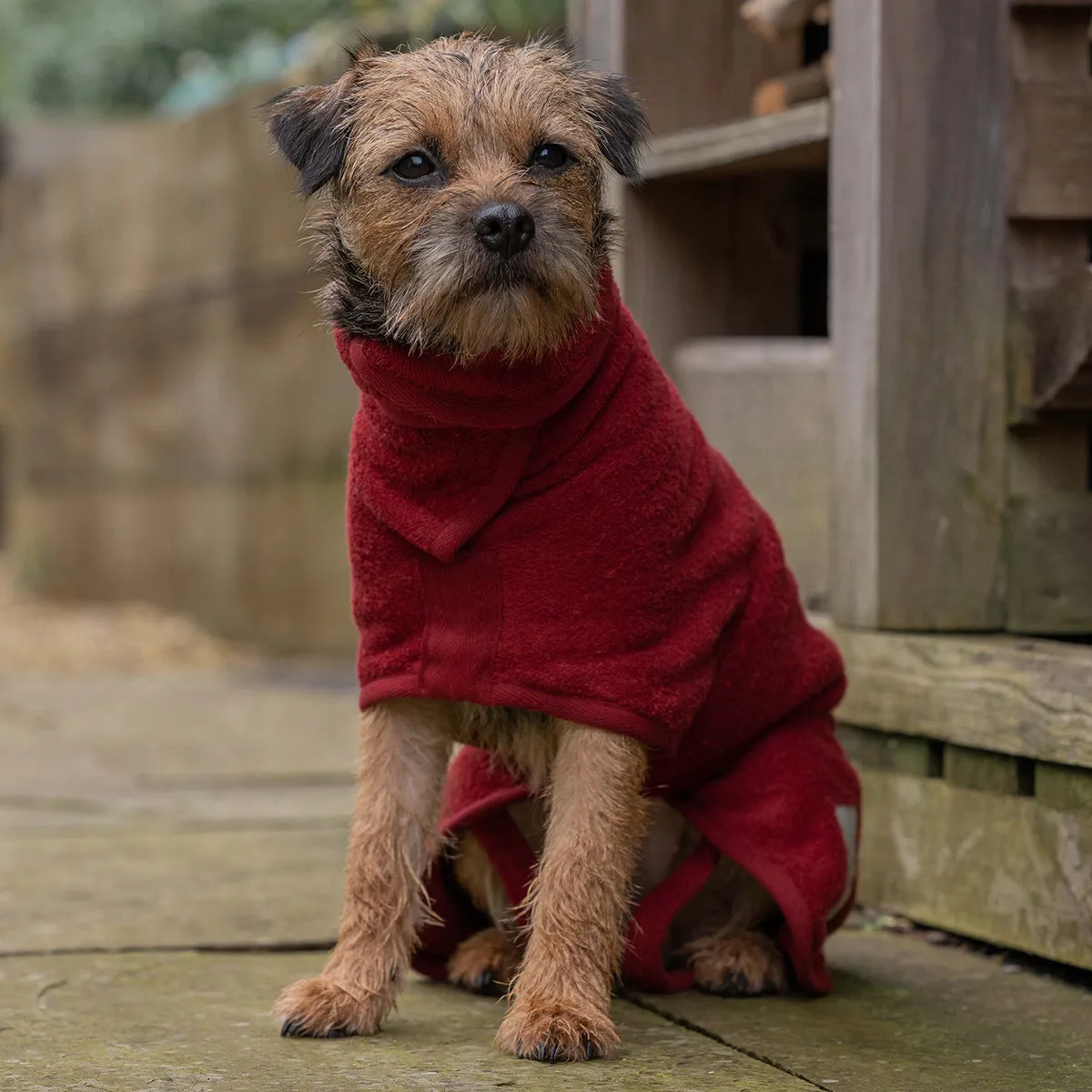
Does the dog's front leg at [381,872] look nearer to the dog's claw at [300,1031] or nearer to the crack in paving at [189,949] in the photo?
the dog's claw at [300,1031]

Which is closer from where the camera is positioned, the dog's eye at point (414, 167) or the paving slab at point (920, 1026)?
the paving slab at point (920, 1026)

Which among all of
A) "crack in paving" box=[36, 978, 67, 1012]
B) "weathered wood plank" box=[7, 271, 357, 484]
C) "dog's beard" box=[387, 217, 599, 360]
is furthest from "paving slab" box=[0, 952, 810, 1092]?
"weathered wood plank" box=[7, 271, 357, 484]

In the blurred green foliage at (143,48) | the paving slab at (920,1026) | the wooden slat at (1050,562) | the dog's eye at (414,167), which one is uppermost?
the blurred green foliage at (143,48)

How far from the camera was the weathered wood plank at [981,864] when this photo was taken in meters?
3.28

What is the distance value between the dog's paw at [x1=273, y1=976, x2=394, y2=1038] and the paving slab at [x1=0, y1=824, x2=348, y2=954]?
0.72m

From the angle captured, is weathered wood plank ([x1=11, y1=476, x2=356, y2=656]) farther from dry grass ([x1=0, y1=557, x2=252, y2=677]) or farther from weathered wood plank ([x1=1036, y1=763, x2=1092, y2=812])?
weathered wood plank ([x1=1036, y1=763, x2=1092, y2=812])

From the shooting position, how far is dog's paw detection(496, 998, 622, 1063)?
270 cm

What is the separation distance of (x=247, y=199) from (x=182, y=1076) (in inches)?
261

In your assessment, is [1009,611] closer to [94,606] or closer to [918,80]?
[918,80]

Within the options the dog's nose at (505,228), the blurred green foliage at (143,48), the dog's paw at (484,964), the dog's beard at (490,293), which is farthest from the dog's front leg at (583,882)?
the blurred green foliage at (143,48)

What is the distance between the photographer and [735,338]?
15.4ft

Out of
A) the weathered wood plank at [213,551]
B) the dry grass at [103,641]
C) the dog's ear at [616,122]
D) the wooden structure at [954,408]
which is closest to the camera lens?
the dog's ear at [616,122]

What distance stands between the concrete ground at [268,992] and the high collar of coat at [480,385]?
3.39 ft

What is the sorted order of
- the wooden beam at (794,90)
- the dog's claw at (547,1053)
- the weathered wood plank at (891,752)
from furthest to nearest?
the wooden beam at (794,90)
the weathered wood plank at (891,752)
the dog's claw at (547,1053)
